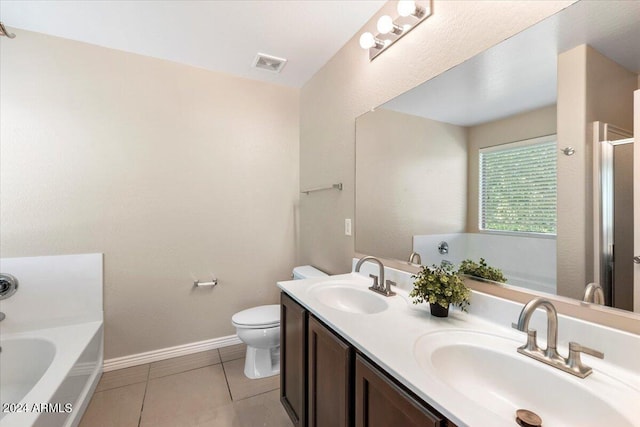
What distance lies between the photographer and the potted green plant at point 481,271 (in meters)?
1.11

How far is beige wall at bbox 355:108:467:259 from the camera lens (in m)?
1.31

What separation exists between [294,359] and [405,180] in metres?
1.15

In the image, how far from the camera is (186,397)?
1.83 m

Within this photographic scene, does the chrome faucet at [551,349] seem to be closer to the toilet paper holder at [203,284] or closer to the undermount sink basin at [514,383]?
the undermount sink basin at [514,383]

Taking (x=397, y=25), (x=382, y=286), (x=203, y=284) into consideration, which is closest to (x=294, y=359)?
(x=382, y=286)

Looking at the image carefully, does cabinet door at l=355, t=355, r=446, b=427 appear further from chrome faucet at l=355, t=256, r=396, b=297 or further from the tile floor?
the tile floor

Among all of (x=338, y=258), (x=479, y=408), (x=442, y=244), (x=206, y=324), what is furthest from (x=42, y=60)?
(x=479, y=408)

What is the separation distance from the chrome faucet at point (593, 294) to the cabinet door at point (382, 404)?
615 mm

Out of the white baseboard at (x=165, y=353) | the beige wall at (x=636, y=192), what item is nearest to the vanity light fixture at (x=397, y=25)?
the beige wall at (x=636, y=192)

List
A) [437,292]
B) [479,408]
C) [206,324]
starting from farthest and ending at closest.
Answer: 1. [206,324]
2. [437,292]
3. [479,408]

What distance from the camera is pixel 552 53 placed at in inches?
37.3

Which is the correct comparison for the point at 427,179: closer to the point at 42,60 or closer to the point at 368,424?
the point at 368,424

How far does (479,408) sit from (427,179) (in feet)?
3.46

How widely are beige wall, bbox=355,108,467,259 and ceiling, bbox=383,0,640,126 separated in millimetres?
113
